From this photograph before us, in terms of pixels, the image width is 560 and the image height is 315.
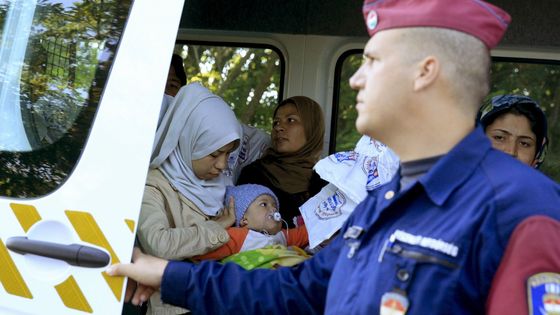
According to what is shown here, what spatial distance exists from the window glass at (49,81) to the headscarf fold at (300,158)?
1.36m

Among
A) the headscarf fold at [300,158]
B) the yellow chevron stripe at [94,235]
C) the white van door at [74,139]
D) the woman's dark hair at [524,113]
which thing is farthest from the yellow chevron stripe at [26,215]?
the woman's dark hair at [524,113]

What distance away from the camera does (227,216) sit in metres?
2.80

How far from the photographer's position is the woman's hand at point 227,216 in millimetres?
2758

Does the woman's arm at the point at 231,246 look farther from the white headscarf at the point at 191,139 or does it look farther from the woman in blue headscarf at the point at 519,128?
the woman in blue headscarf at the point at 519,128

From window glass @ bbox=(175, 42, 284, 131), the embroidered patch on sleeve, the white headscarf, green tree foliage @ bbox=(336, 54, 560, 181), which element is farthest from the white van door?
green tree foliage @ bbox=(336, 54, 560, 181)

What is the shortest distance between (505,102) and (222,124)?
3.30ft

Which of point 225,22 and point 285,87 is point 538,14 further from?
point 225,22

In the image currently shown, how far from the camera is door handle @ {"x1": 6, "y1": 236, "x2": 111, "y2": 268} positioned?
2.01 meters

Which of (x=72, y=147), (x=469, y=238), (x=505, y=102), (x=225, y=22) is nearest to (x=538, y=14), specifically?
(x=505, y=102)

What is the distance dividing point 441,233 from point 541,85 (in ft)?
8.01

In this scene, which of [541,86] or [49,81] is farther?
[541,86]

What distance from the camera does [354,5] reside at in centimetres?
379

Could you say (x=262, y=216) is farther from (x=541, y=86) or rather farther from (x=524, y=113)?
A: (x=541, y=86)

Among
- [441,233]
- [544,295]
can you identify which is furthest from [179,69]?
[544,295]
